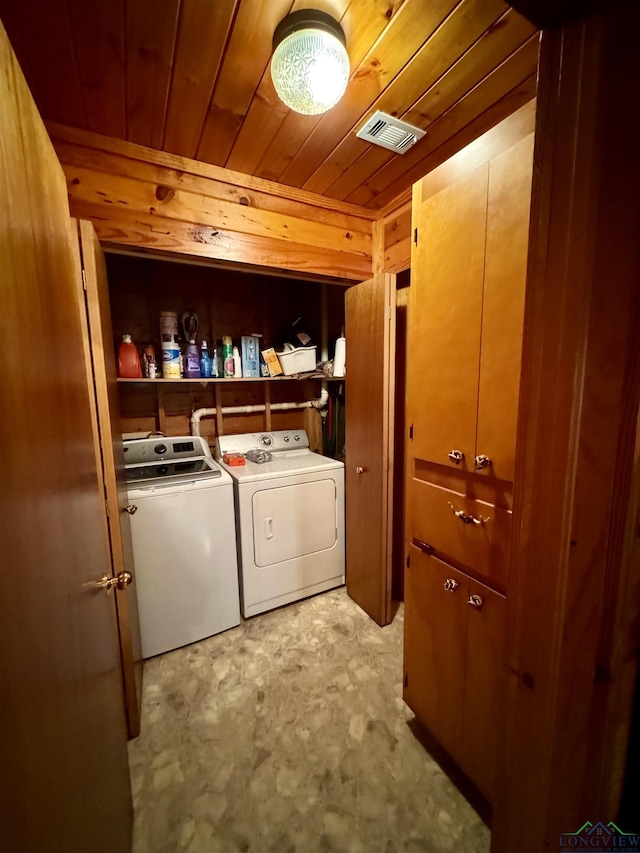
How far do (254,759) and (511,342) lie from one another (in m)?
1.82

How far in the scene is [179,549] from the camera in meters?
1.85

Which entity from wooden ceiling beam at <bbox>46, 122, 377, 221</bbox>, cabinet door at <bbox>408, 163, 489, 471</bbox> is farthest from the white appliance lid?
wooden ceiling beam at <bbox>46, 122, 377, 221</bbox>

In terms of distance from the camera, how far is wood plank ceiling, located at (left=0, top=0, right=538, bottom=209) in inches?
38.1

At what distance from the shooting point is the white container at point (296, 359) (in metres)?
2.51

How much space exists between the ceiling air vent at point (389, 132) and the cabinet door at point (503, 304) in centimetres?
65

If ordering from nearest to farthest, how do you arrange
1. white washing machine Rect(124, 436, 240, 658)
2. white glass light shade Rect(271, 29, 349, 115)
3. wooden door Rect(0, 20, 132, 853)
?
wooden door Rect(0, 20, 132, 853)
white glass light shade Rect(271, 29, 349, 115)
white washing machine Rect(124, 436, 240, 658)

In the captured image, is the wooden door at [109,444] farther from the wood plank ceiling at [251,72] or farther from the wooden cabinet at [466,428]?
the wooden cabinet at [466,428]

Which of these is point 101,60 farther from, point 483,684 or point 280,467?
point 483,684

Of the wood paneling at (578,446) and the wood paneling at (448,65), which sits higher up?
the wood paneling at (448,65)

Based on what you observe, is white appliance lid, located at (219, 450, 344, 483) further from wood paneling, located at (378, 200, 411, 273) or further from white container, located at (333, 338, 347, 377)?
wood paneling, located at (378, 200, 411, 273)

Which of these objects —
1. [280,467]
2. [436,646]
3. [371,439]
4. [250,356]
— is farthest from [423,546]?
[250,356]

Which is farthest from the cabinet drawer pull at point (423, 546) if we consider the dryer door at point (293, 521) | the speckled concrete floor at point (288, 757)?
the dryer door at point (293, 521)

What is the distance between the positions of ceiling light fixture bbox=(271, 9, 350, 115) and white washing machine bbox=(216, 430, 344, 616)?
1.72m

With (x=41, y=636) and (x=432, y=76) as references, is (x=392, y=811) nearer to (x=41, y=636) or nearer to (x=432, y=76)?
(x=41, y=636)
